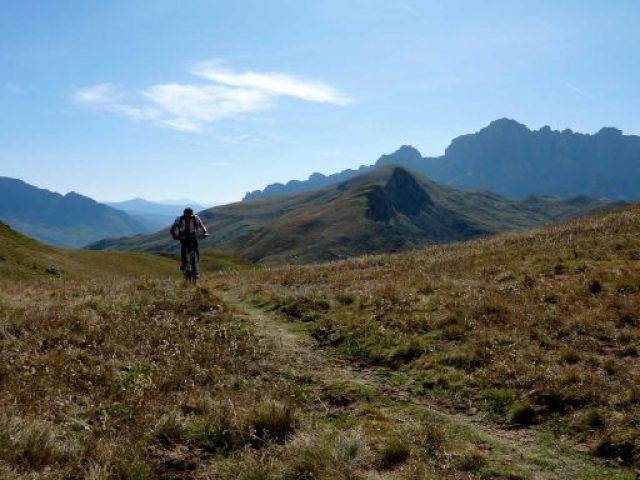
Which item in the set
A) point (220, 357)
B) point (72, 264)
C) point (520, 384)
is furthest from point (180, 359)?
point (72, 264)

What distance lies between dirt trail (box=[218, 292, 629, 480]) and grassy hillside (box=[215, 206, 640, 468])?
0.30 metres

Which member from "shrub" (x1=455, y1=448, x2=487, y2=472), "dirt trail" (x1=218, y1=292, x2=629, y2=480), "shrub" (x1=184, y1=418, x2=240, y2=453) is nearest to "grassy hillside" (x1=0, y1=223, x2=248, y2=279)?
"dirt trail" (x1=218, y1=292, x2=629, y2=480)

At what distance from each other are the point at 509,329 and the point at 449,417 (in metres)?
4.64

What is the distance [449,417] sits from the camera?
30.5 feet

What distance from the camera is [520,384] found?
10211mm

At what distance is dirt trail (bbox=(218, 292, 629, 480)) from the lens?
7477 millimetres

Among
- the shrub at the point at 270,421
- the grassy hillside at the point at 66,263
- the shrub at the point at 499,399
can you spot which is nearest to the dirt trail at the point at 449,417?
the shrub at the point at 499,399

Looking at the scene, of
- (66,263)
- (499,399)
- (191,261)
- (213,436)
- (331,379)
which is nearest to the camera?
(213,436)

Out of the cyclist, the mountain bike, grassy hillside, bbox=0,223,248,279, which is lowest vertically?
grassy hillside, bbox=0,223,248,279

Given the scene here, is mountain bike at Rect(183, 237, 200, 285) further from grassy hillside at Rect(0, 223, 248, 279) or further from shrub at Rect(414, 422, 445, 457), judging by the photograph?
grassy hillside at Rect(0, 223, 248, 279)

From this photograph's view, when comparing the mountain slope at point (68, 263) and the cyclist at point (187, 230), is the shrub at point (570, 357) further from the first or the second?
the mountain slope at point (68, 263)

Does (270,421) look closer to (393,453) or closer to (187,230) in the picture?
(393,453)

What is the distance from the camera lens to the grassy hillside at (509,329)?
9195 mm

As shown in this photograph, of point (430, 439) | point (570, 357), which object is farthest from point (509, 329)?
point (430, 439)
